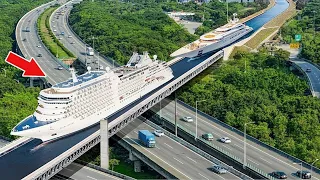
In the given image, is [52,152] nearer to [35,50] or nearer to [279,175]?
[279,175]

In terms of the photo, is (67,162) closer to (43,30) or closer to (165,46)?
(165,46)

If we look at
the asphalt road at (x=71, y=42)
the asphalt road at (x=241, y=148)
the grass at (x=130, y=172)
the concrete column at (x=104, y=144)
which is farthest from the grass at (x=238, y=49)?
the concrete column at (x=104, y=144)

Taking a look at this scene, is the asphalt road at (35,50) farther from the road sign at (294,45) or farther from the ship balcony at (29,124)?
the road sign at (294,45)

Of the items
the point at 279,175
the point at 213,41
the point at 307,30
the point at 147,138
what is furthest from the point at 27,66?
the point at 307,30

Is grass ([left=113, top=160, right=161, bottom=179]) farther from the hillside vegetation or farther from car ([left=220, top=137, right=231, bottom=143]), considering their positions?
the hillside vegetation

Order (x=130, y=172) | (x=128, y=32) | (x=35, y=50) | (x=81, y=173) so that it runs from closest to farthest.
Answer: (x=81, y=173) < (x=130, y=172) < (x=35, y=50) < (x=128, y=32)
